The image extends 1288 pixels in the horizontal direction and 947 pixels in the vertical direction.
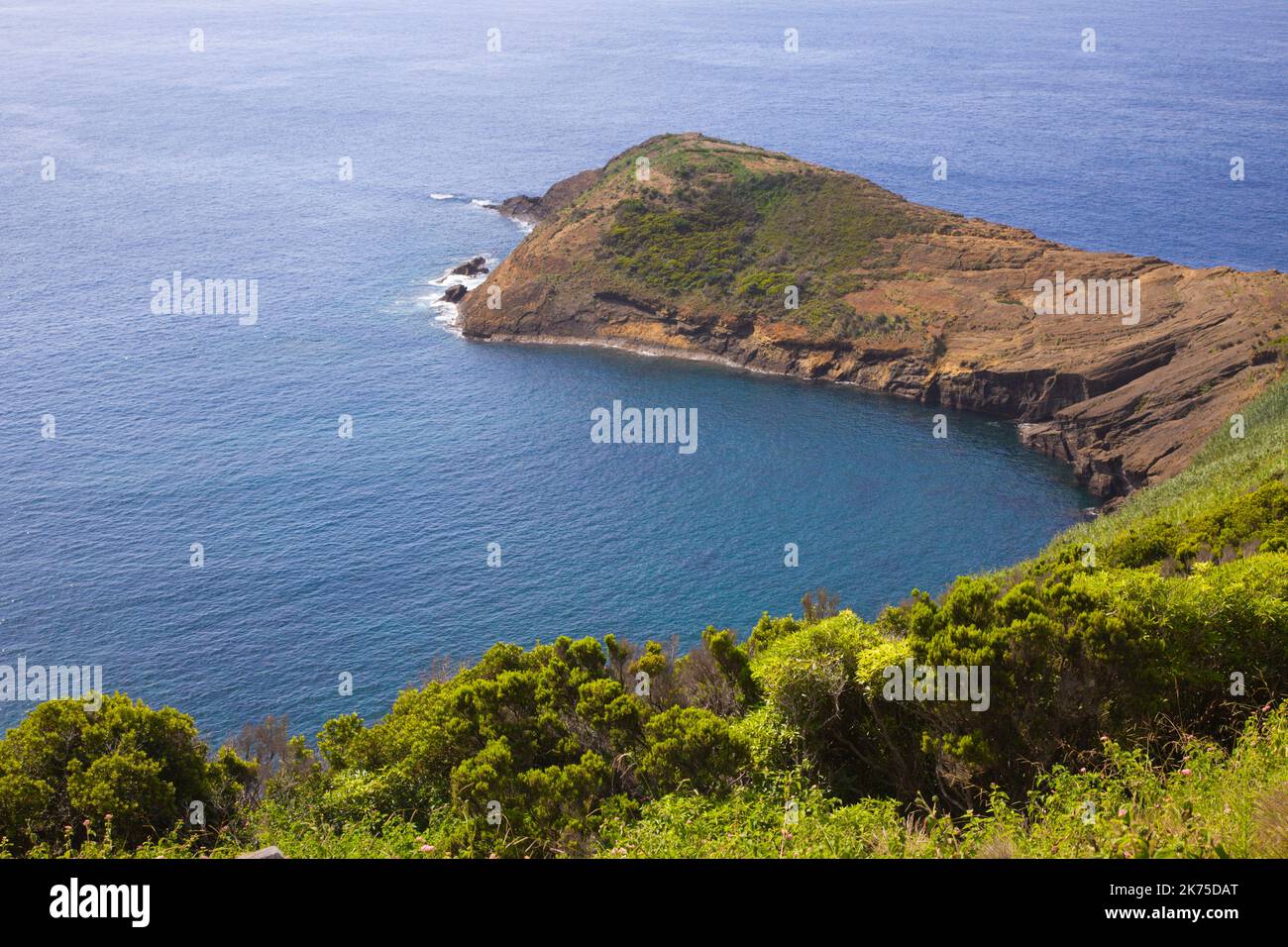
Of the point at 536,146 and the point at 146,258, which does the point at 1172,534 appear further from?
the point at 536,146

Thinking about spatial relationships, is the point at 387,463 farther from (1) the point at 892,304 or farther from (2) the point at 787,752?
(2) the point at 787,752

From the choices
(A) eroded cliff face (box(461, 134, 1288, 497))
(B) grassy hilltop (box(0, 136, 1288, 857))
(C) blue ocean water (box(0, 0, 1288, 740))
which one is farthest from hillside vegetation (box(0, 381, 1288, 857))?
(A) eroded cliff face (box(461, 134, 1288, 497))

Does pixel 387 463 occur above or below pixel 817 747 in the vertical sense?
below

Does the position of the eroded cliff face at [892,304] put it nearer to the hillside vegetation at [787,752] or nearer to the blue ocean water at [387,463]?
the blue ocean water at [387,463]

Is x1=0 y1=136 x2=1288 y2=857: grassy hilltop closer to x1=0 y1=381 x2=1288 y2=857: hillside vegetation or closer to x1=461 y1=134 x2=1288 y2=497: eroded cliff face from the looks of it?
x1=0 y1=381 x2=1288 y2=857: hillside vegetation

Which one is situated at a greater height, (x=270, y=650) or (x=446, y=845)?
(x=446, y=845)

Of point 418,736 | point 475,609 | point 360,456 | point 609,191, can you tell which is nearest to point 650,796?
point 418,736

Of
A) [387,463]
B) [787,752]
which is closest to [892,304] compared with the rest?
[387,463]
